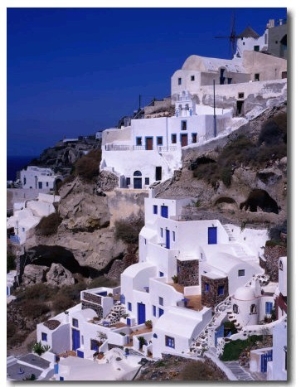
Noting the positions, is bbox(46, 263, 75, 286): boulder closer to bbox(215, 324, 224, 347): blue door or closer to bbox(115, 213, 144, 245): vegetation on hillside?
bbox(115, 213, 144, 245): vegetation on hillside

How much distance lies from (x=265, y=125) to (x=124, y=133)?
15.1 ft

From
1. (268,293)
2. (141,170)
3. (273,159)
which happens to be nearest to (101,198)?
(141,170)

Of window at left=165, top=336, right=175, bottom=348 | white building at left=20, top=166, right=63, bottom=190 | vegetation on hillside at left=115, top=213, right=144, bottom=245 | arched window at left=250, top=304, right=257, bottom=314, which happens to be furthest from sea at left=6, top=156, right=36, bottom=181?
white building at left=20, top=166, right=63, bottom=190

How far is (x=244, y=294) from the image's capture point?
34.4 ft

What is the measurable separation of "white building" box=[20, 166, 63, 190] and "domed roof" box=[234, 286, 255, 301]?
11.9 meters

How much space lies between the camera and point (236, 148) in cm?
1485

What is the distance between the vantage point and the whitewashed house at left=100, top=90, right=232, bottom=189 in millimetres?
16109

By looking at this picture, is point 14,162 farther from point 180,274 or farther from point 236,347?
point 236,347

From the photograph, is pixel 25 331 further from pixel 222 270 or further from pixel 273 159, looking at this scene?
pixel 273 159

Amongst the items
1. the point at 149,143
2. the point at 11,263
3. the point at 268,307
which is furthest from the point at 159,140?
the point at 268,307

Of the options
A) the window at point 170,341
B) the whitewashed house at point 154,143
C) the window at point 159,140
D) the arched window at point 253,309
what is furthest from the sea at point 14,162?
the arched window at point 253,309

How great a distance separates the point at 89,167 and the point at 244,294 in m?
7.69
